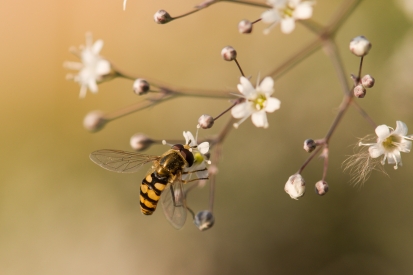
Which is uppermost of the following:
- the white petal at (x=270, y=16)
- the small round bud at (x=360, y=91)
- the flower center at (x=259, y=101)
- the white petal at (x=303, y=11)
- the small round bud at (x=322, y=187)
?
the white petal at (x=270, y=16)

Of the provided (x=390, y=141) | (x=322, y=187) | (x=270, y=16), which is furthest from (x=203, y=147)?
(x=390, y=141)

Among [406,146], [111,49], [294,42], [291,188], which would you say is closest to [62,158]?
[111,49]

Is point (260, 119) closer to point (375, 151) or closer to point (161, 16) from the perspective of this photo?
point (375, 151)

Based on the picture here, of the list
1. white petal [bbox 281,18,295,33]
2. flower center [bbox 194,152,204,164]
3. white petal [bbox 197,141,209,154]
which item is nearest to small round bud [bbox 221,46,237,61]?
white petal [bbox 281,18,295,33]

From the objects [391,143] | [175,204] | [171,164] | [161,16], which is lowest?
[391,143]

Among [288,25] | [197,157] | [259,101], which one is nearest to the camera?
[288,25]

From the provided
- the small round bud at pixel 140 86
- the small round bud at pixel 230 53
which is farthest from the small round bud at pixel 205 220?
the small round bud at pixel 230 53

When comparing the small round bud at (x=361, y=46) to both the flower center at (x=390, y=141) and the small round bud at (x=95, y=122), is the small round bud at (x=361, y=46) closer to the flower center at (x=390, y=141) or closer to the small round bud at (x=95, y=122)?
the flower center at (x=390, y=141)
